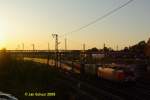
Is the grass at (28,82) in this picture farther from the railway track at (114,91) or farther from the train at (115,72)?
the train at (115,72)

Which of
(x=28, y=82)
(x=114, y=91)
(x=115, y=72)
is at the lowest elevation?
(x=114, y=91)

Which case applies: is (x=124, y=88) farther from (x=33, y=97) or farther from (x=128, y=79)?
(x=33, y=97)

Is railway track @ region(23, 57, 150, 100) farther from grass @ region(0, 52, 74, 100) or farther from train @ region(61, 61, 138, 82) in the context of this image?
grass @ region(0, 52, 74, 100)

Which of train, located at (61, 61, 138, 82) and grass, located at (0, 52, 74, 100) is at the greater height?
train, located at (61, 61, 138, 82)

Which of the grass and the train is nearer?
the grass

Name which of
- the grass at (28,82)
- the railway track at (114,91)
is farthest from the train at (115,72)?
the grass at (28,82)

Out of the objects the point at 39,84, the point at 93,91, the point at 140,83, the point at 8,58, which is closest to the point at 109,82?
the point at 140,83

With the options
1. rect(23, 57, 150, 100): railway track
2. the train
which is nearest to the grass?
rect(23, 57, 150, 100): railway track

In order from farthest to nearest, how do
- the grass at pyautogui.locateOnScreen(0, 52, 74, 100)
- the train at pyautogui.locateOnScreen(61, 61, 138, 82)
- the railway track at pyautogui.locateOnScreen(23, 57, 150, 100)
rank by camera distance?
the train at pyautogui.locateOnScreen(61, 61, 138, 82) < the grass at pyautogui.locateOnScreen(0, 52, 74, 100) < the railway track at pyautogui.locateOnScreen(23, 57, 150, 100)

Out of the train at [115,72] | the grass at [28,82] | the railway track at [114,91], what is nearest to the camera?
the railway track at [114,91]

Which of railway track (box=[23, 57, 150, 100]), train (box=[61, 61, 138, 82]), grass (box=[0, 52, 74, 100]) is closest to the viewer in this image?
railway track (box=[23, 57, 150, 100])

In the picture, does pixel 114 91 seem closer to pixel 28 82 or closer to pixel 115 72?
pixel 115 72

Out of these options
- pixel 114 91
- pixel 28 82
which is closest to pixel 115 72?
pixel 114 91

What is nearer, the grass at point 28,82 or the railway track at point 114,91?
the railway track at point 114,91
